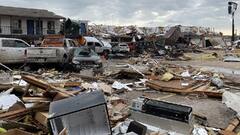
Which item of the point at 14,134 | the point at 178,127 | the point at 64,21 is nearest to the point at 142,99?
the point at 178,127

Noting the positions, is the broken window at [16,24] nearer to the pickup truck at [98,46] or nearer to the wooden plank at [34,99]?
the pickup truck at [98,46]

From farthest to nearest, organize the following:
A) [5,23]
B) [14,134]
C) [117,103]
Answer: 1. [5,23]
2. [117,103]
3. [14,134]

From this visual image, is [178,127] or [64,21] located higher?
[64,21]

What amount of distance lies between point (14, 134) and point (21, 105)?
7.07 ft

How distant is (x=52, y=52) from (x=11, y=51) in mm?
2315

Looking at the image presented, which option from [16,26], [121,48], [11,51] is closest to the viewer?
[11,51]

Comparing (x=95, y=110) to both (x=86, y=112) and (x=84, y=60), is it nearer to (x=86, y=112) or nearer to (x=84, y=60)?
(x=86, y=112)

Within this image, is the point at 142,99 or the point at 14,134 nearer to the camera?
the point at 14,134

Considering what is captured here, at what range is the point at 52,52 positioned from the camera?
21719mm

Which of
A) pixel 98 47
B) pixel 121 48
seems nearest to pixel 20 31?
pixel 121 48

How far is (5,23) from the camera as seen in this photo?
47156mm

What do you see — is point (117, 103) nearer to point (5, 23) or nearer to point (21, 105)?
point (21, 105)

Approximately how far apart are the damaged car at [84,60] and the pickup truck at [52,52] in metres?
0.70

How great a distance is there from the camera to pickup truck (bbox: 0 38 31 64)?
67.1 ft
